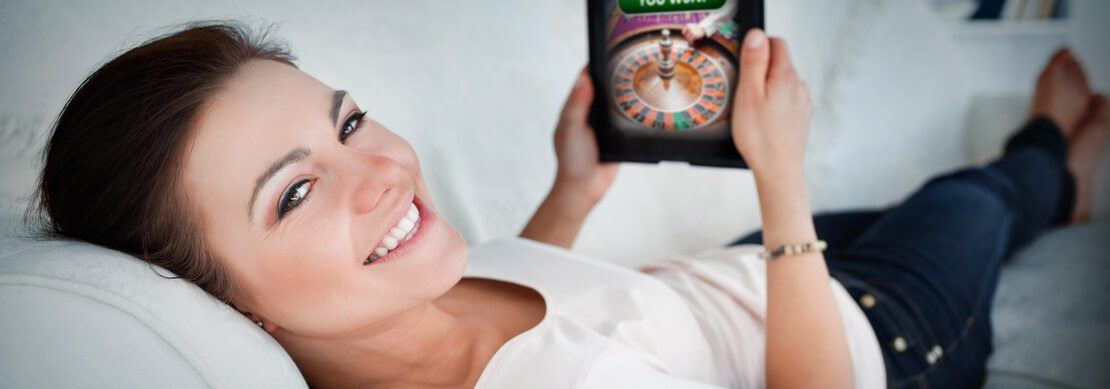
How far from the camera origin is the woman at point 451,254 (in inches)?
20.5

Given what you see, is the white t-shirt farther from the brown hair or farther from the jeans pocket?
the brown hair

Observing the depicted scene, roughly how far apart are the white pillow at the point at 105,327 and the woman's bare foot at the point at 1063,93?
1.49 metres

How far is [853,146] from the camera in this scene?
4.25 ft

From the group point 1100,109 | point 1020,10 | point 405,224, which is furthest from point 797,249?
point 1100,109

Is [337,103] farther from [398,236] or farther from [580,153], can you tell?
[580,153]

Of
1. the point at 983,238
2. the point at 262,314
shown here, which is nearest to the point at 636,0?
the point at 262,314

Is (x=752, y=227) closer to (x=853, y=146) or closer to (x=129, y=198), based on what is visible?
(x=853, y=146)

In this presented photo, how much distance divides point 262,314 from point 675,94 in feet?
1.49

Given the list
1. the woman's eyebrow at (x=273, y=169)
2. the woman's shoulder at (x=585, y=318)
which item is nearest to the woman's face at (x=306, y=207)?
the woman's eyebrow at (x=273, y=169)

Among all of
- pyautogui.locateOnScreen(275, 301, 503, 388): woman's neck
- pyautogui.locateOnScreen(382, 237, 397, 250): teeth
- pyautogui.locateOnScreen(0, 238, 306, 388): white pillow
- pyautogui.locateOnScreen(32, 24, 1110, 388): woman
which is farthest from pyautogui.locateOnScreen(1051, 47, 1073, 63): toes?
pyautogui.locateOnScreen(0, 238, 306, 388): white pillow

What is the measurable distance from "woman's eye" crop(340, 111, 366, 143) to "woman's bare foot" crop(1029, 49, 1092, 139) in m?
1.36

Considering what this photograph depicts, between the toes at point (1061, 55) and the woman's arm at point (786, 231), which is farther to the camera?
the toes at point (1061, 55)

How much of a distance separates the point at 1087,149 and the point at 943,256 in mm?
653

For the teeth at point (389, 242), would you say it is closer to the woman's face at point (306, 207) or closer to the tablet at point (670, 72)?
the woman's face at point (306, 207)
